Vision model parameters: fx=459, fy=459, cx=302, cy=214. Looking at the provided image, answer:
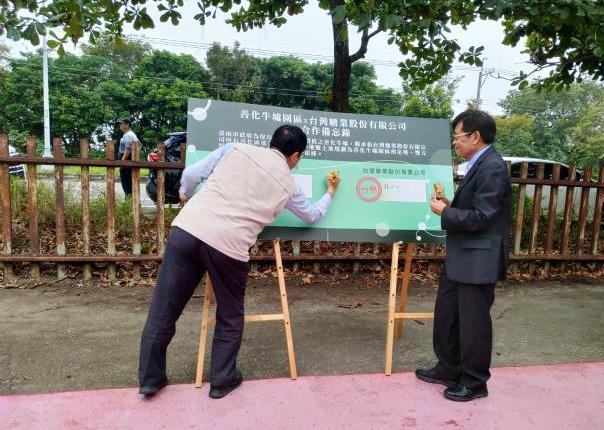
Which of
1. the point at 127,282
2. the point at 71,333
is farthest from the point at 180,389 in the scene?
the point at 127,282

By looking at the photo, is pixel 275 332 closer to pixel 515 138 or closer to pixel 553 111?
pixel 515 138

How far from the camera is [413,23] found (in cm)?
376

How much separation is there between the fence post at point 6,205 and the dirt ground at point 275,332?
251mm

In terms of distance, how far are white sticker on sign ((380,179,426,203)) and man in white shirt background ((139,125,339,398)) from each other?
945mm

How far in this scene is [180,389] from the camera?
9.03 feet

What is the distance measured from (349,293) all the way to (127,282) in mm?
2300

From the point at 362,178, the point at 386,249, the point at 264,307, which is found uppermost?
the point at 362,178

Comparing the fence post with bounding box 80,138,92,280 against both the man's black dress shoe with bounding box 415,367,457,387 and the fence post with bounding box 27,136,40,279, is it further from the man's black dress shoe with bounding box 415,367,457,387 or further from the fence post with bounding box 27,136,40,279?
the man's black dress shoe with bounding box 415,367,457,387

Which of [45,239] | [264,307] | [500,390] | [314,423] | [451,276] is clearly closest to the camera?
[314,423]

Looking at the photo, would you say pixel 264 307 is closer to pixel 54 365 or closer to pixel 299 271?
pixel 299 271

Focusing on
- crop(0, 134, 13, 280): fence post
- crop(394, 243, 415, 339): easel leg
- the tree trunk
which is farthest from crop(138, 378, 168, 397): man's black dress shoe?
the tree trunk

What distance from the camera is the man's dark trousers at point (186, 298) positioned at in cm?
251

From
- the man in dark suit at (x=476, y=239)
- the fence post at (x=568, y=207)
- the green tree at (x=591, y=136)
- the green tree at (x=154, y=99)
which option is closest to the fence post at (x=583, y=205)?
the fence post at (x=568, y=207)

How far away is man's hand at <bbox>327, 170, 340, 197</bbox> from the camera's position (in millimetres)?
3248
